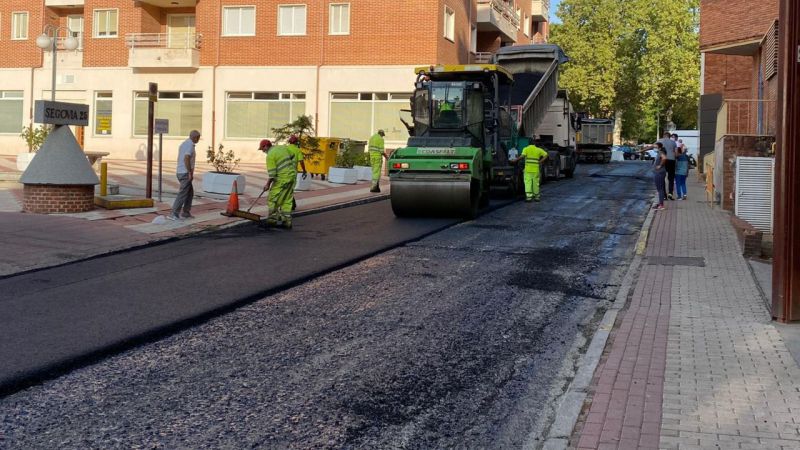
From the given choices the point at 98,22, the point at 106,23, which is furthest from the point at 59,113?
the point at 98,22

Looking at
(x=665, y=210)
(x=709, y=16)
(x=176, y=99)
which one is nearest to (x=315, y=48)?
(x=176, y=99)

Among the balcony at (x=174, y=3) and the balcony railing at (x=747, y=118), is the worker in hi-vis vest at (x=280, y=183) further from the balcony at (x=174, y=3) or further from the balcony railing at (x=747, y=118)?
the balcony at (x=174, y=3)

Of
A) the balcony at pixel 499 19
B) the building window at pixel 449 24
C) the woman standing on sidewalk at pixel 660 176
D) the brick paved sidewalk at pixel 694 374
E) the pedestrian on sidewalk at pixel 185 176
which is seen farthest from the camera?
the balcony at pixel 499 19

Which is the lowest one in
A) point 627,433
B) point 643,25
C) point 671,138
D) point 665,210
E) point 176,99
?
point 627,433

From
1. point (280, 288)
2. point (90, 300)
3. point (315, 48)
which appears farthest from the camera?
point (315, 48)

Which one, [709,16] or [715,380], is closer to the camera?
[715,380]

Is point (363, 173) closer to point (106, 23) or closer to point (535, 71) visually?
point (535, 71)

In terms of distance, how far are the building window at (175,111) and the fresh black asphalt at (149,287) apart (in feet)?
80.2

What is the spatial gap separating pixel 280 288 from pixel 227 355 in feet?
8.63

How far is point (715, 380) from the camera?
569cm

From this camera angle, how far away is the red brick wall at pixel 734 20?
22.8 m

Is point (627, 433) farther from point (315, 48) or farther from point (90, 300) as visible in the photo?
point (315, 48)

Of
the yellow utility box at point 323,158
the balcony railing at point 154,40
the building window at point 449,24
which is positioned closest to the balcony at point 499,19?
the building window at point 449,24

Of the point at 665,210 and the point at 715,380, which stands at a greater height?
the point at 665,210
